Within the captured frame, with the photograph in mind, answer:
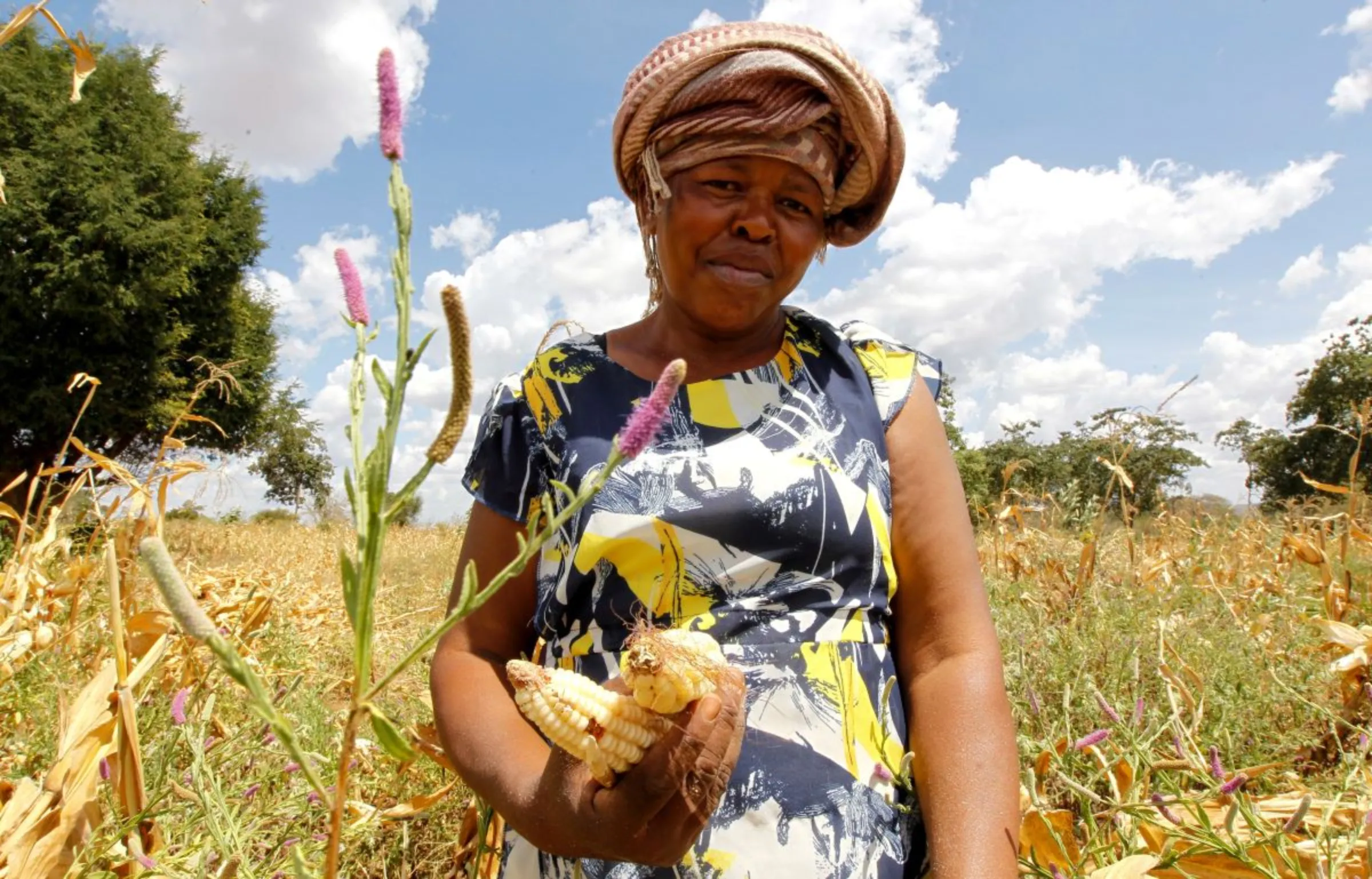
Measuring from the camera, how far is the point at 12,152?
45.1ft

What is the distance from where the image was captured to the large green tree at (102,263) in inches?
544

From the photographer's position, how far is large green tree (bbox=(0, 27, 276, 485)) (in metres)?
13.8

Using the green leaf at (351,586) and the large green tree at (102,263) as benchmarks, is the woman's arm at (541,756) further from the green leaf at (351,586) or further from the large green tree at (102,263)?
the large green tree at (102,263)

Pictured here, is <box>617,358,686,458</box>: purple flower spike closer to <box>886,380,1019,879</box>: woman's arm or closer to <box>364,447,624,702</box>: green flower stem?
<box>364,447,624,702</box>: green flower stem

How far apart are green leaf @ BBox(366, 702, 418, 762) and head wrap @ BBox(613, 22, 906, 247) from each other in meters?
1.40

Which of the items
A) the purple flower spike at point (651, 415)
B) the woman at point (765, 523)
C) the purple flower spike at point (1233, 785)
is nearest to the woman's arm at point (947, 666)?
the woman at point (765, 523)

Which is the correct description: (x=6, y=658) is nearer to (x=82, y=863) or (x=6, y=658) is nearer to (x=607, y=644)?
(x=82, y=863)

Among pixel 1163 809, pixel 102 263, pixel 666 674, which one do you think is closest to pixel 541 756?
pixel 666 674

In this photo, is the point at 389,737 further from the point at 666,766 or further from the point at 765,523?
the point at 765,523

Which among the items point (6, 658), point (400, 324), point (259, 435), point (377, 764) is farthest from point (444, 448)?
point (259, 435)

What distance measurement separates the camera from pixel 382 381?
1.24ft

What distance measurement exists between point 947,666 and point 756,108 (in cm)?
107

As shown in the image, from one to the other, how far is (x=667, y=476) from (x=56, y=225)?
16.7m

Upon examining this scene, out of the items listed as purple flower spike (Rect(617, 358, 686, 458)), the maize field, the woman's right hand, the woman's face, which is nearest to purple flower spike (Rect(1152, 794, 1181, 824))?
the maize field
